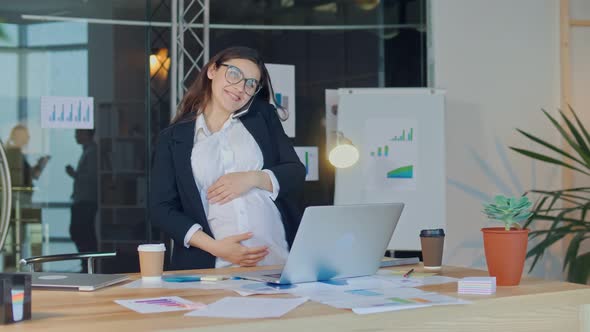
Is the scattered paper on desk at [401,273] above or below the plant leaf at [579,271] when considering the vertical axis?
above

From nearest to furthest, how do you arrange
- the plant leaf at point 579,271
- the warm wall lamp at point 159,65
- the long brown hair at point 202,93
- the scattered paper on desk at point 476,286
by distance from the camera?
1. the scattered paper on desk at point 476,286
2. the long brown hair at point 202,93
3. the plant leaf at point 579,271
4. the warm wall lamp at point 159,65

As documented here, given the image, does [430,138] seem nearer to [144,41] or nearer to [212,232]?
[144,41]

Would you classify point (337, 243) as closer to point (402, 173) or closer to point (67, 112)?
point (402, 173)

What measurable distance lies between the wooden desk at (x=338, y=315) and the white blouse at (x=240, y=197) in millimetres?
725

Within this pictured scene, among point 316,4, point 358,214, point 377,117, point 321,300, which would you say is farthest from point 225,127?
point 316,4

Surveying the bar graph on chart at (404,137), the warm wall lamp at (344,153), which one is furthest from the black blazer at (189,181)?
the bar graph on chart at (404,137)

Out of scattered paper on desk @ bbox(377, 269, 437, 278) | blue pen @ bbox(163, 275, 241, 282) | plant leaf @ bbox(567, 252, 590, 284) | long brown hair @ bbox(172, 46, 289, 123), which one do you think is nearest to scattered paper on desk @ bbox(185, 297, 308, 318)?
blue pen @ bbox(163, 275, 241, 282)

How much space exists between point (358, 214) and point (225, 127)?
905 millimetres

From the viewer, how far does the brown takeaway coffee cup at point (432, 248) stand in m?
2.28

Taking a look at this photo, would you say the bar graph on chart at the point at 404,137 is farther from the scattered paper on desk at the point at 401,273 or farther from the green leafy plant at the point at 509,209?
the green leafy plant at the point at 509,209

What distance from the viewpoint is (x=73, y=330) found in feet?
4.54

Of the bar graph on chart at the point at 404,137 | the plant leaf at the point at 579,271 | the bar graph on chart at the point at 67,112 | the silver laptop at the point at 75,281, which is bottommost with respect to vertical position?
the plant leaf at the point at 579,271

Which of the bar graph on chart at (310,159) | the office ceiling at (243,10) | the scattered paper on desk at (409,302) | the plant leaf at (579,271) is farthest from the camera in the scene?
the bar graph on chart at (310,159)

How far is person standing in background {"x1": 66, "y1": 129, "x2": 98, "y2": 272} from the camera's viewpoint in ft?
17.4
